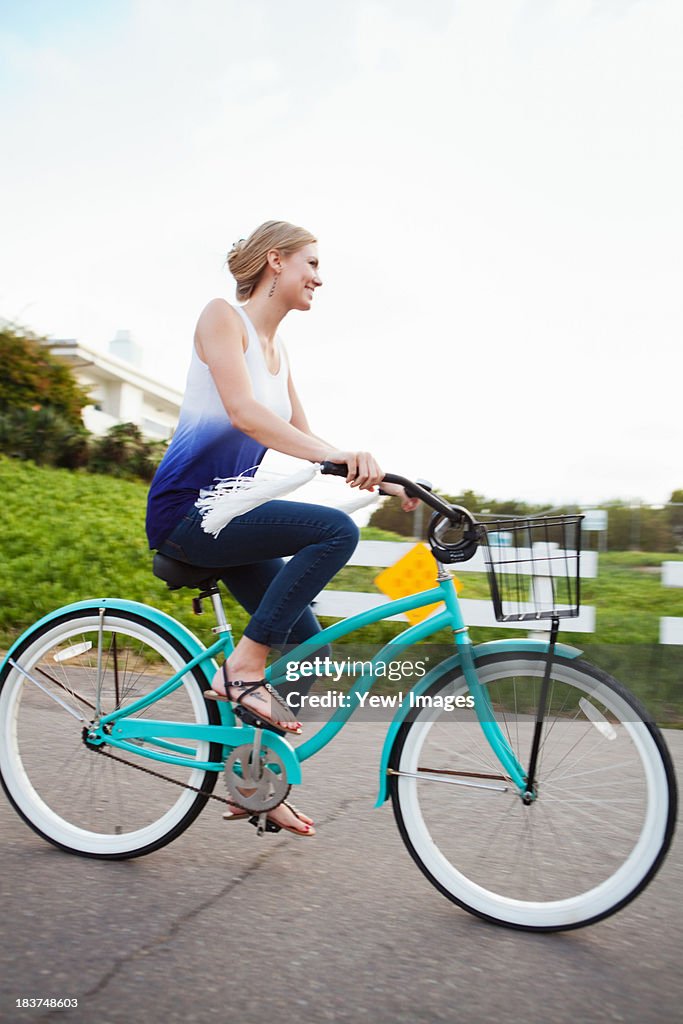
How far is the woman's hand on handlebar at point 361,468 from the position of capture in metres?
2.75

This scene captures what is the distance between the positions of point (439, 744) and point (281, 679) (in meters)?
0.56

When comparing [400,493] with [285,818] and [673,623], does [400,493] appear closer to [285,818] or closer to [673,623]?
[285,818]

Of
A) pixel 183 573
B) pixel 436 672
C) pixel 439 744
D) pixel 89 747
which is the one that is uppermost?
pixel 183 573

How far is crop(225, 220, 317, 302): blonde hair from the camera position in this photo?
307 centimetres

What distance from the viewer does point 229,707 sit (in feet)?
9.93

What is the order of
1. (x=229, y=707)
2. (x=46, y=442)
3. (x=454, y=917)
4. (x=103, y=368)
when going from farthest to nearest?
(x=103, y=368) < (x=46, y=442) < (x=229, y=707) < (x=454, y=917)

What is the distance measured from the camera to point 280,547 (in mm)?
2941

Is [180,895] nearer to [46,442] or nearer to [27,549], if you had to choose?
[27,549]

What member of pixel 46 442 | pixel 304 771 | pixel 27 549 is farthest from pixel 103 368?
pixel 304 771

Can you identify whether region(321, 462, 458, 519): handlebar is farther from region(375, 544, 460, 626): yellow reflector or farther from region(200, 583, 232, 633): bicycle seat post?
region(200, 583, 232, 633): bicycle seat post

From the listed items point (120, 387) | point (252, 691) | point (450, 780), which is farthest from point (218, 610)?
point (120, 387)

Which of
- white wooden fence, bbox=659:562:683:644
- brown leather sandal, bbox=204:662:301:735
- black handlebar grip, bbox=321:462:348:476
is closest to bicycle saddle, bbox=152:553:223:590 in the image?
brown leather sandal, bbox=204:662:301:735

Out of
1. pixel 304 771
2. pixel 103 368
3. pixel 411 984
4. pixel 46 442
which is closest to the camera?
pixel 411 984

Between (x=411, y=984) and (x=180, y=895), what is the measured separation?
2.65ft
